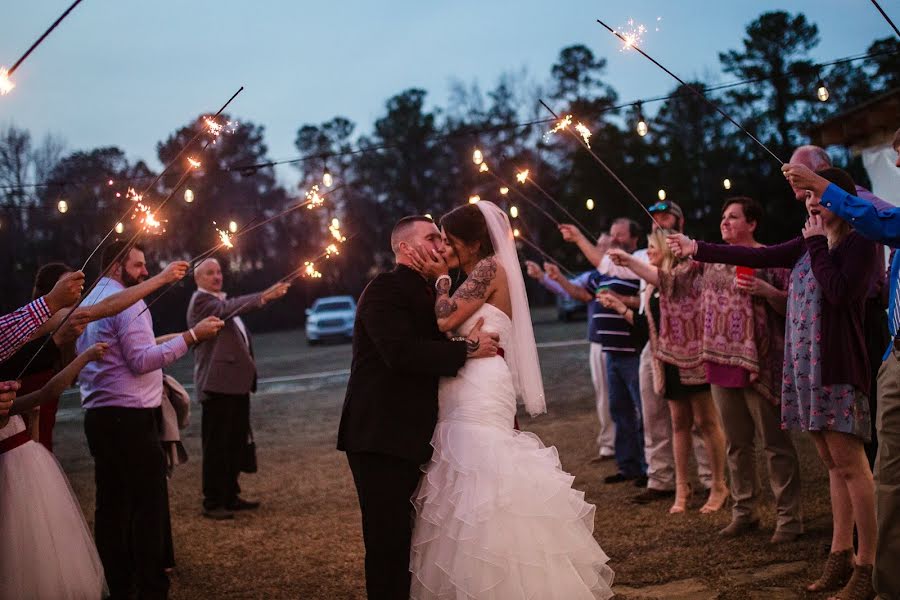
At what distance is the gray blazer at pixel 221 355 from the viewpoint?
7.36 m

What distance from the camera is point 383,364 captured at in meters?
3.76

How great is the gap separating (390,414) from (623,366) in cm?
419

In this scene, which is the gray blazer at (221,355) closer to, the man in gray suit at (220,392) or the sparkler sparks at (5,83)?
the man in gray suit at (220,392)

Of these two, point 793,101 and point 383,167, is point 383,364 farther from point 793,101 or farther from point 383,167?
point 383,167

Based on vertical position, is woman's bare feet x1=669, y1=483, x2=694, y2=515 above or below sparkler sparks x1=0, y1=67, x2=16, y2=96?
below

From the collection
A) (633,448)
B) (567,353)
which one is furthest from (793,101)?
(633,448)

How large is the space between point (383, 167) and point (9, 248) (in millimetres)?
22932

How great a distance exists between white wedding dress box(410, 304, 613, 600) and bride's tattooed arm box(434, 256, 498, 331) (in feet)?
0.81

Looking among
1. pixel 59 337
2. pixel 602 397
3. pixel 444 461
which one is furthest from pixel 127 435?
pixel 602 397

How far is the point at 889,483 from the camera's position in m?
3.57

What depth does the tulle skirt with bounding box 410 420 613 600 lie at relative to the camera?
359 centimetres

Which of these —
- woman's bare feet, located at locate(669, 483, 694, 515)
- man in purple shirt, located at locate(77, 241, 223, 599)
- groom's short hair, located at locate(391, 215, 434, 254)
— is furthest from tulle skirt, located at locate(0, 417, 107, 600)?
woman's bare feet, located at locate(669, 483, 694, 515)

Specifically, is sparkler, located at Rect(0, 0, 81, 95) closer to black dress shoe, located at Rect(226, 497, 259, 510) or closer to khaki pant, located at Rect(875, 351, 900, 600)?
khaki pant, located at Rect(875, 351, 900, 600)

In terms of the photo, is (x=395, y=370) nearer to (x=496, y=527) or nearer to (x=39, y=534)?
(x=496, y=527)
